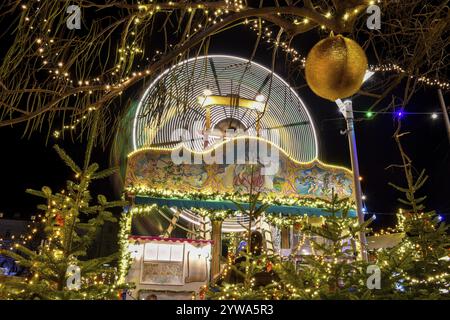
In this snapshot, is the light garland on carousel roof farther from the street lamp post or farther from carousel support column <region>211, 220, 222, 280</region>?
carousel support column <region>211, 220, 222, 280</region>

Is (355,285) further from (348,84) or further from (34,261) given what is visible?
(34,261)

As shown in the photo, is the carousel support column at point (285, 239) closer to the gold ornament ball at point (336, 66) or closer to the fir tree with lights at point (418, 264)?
the fir tree with lights at point (418, 264)

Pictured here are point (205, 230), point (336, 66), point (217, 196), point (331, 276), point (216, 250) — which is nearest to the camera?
point (336, 66)

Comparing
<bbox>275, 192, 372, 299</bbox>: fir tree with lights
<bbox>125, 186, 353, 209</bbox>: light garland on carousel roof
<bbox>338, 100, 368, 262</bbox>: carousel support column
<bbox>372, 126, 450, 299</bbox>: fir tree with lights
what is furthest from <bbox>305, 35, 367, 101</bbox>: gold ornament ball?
<bbox>125, 186, 353, 209</bbox>: light garland on carousel roof

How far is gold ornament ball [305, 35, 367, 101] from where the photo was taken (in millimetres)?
2385

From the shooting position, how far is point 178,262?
30.8ft

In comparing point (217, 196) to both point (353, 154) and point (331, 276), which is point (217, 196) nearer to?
point (353, 154)

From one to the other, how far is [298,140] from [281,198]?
4.25 meters

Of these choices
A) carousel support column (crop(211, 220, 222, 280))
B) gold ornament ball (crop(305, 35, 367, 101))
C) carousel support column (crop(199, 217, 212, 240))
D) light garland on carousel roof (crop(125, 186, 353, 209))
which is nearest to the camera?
gold ornament ball (crop(305, 35, 367, 101))

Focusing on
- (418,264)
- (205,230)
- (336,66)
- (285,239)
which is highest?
(205,230)

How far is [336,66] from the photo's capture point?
2.38m

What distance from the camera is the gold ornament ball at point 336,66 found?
238 centimetres

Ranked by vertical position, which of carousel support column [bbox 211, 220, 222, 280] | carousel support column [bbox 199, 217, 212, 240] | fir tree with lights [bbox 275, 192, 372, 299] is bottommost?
fir tree with lights [bbox 275, 192, 372, 299]

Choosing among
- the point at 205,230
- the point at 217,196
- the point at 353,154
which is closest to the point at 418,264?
the point at 353,154
